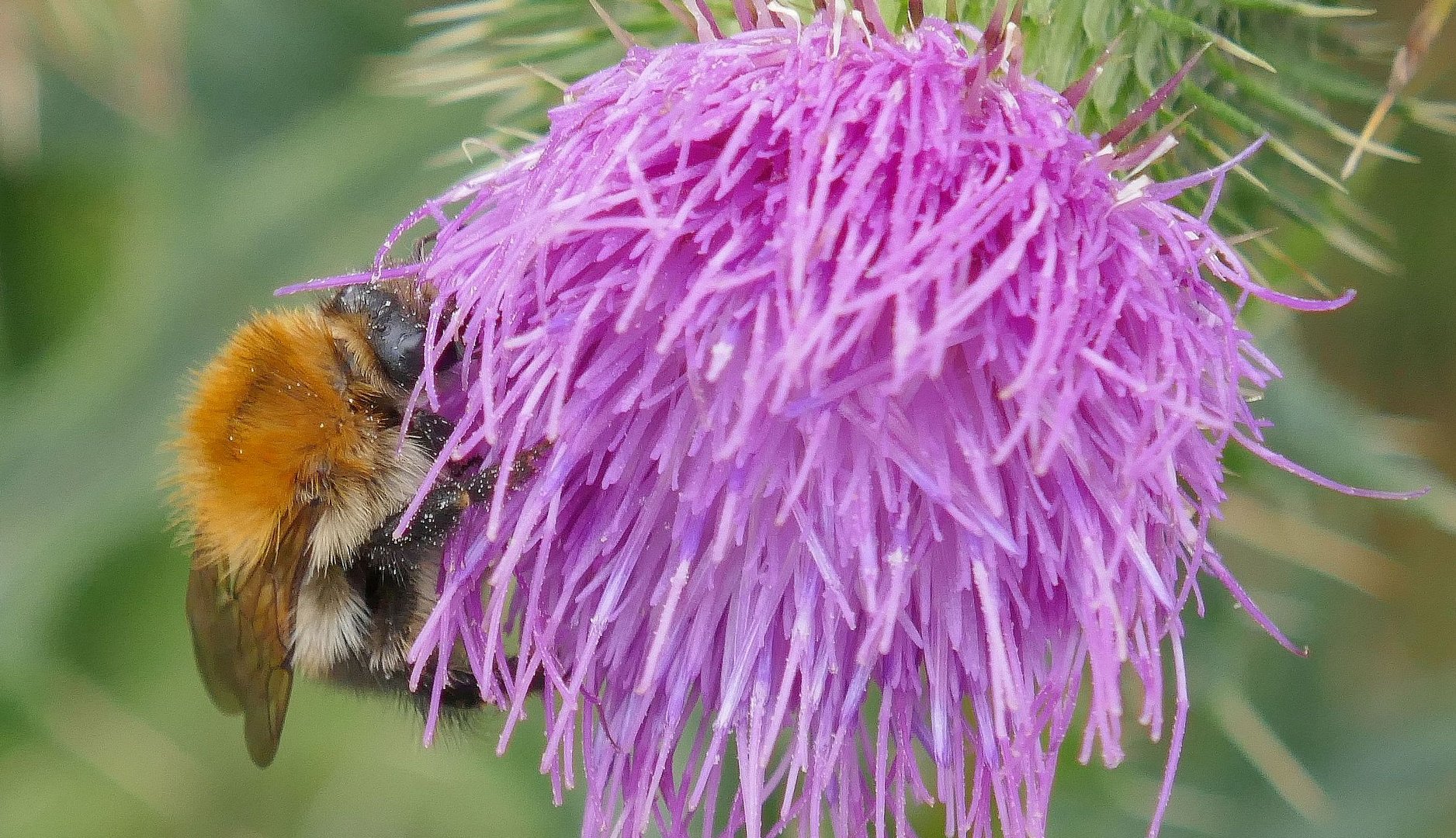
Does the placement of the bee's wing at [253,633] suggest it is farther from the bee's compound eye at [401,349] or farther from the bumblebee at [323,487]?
the bee's compound eye at [401,349]

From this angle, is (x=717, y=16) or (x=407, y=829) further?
(x=407, y=829)

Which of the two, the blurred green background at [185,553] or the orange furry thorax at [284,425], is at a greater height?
the orange furry thorax at [284,425]

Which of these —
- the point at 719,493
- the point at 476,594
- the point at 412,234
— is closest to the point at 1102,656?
the point at 719,493

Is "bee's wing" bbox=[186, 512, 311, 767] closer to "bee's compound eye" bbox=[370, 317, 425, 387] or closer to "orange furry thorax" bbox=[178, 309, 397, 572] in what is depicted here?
"orange furry thorax" bbox=[178, 309, 397, 572]

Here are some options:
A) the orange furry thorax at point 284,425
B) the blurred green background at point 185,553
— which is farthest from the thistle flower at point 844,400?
the blurred green background at point 185,553

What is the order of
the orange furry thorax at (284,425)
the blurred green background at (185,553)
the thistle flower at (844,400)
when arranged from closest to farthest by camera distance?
the thistle flower at (844,400)
the orange furry thorax at (284,425)
the blurred green background at (185,553)

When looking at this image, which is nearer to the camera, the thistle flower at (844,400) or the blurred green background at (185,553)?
the thistle flower at (844,400)

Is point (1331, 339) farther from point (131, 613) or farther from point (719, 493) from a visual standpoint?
point (131, 613)

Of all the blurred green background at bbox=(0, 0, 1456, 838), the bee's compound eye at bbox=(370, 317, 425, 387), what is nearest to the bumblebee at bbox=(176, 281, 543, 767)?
the bee's compound eye at bbox=(370, 317, 425, 387)

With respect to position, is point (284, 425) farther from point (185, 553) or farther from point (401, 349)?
point (185, 553)
